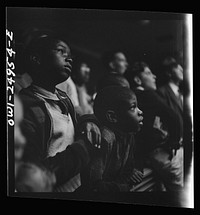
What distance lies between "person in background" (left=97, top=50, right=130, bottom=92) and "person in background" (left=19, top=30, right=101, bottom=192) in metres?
0.20

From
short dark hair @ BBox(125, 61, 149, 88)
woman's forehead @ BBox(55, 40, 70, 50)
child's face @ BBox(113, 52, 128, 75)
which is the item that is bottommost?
short dark hair @ BBox(125, 61, 149, 88)

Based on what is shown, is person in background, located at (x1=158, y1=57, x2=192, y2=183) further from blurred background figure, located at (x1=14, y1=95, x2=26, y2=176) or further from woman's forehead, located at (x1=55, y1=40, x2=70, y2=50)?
blurred background figure, located at (x1=14, y1=95, x2=26, y2=176)

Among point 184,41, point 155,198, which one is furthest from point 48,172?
point 184,41

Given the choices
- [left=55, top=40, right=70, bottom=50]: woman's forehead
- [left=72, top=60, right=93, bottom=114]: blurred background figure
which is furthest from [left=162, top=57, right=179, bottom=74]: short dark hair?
[left=55, top=40, right=70, bottom=50]: woman's forehead

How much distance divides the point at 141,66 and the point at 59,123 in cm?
54

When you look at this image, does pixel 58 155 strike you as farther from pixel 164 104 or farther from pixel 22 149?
pixel 164 104

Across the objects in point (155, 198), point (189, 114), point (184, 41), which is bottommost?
point (155, 198)

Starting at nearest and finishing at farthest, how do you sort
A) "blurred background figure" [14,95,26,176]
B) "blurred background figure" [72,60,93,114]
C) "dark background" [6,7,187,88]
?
1. "dark background" [6,7,187,88]
2. "blurred background figure" [72,60,93,114]
3. "blurred background figure" [14,95,26,176]

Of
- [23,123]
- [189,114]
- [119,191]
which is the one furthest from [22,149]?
[189,114]

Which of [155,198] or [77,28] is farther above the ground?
[77,28]

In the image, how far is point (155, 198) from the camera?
17.6ft

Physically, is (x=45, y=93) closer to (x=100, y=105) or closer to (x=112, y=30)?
(x=100, y=105)

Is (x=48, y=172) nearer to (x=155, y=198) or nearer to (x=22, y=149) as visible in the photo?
(x=22, y=149)

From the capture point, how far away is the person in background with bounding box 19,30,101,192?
5395mm
